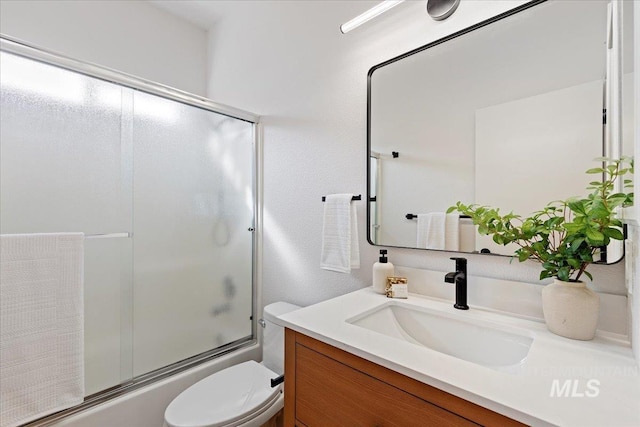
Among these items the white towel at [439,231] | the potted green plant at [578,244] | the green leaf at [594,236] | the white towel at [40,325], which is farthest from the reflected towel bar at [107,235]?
the green leaf at [594,236]

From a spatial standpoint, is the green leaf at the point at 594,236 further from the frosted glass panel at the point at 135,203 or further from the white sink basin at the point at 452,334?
the frosted glass panel at the point at 135,203

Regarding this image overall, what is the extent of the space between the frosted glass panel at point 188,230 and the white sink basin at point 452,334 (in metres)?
1.06

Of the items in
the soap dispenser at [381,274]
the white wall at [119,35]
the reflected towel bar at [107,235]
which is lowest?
the soap dispenser at [381,274]

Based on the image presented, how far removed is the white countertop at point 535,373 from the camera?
17.1 inches

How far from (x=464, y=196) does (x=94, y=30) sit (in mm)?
2183

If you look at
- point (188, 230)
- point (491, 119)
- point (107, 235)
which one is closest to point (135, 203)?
point (107, 235)

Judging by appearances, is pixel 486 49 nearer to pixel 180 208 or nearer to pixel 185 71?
pixel 180 208

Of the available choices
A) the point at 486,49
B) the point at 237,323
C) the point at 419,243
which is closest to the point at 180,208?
the point at 237,323

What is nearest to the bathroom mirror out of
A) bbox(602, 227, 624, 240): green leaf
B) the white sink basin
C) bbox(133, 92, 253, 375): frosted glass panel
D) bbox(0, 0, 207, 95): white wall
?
bbox(602, 227, 624, 240): green leaf

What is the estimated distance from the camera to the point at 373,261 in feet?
4.06

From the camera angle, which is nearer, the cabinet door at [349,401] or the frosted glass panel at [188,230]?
the cabinet door at [349,401]

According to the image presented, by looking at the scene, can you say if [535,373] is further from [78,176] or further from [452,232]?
[78,176]

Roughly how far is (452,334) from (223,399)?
89cm

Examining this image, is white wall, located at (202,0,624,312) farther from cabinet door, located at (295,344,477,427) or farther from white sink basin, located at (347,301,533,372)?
cabinet door, located at (295,344,477,427)
